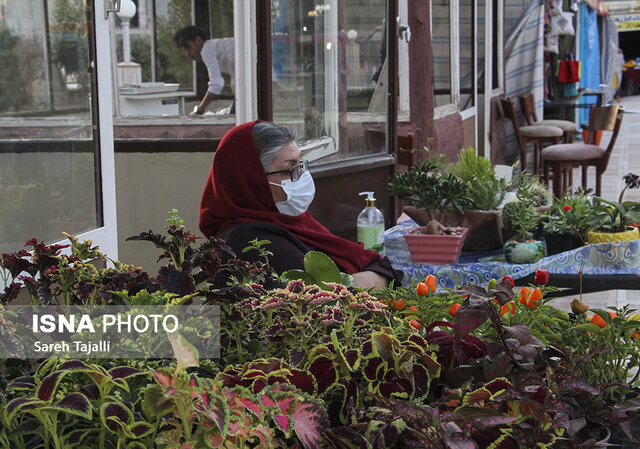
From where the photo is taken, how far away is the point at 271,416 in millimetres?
874

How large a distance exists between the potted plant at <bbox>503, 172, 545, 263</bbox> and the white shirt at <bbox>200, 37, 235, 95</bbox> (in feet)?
6.06

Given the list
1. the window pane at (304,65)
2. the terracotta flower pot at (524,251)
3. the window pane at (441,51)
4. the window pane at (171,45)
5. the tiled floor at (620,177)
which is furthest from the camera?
the window pane at (441,51)

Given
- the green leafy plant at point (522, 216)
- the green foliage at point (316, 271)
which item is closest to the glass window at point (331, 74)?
the green leafy plant at point (522, 216)

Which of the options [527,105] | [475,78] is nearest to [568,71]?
[527,105]

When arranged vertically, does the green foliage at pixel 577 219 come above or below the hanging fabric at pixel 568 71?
below

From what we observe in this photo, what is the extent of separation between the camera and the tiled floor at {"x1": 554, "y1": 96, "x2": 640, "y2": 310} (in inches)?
210

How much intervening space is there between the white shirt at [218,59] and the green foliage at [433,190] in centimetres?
146

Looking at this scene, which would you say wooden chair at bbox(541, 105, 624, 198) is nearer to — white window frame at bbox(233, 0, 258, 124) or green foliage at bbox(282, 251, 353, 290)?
white window frame at bbox(233, 0, 258, 124)

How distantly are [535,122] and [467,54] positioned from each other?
7.28 ft

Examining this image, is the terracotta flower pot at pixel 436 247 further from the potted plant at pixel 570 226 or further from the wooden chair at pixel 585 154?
the wooden chair at pixel 585 154

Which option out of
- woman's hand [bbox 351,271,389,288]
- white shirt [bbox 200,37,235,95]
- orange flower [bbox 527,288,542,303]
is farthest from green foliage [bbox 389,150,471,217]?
orange flower [bbox 527,288,542,303]

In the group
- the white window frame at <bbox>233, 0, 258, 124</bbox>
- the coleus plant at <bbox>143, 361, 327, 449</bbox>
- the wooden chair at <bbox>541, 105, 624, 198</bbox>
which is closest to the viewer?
the coleus plant at <bbox>143, 361, 327, 449</bbox>

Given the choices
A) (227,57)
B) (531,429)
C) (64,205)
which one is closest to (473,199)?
(64,205)

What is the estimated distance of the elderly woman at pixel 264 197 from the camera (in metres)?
2.72
